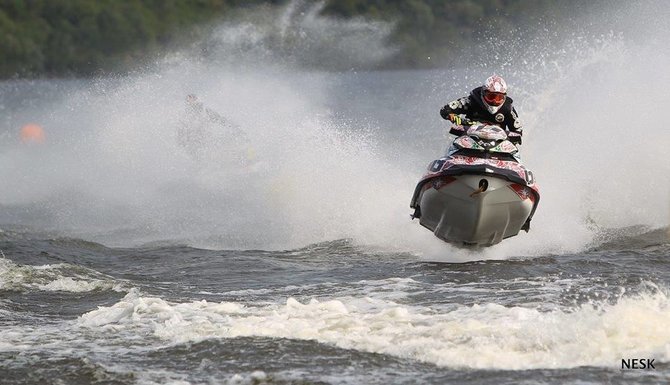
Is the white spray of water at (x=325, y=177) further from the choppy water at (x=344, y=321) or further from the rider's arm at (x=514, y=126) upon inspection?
the choppy water at (x=344, y=321)

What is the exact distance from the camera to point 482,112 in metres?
12.9

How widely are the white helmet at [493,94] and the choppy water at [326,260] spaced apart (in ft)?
4.88

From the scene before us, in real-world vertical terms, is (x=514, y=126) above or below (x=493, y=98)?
below

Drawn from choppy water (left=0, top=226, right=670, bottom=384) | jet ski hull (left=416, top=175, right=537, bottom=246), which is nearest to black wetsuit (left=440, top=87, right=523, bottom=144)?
jet ski hull (left=416, top=175, right=537, bottom=246)

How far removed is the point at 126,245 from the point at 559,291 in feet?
24.9

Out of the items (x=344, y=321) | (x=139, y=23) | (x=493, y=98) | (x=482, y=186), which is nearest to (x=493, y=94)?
(x=493, y=98)

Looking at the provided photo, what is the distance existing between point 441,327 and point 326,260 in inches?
185

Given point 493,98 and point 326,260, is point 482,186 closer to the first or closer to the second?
point 493,98

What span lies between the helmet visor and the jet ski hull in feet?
4.08

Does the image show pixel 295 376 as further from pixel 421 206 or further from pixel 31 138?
pixel 31 138

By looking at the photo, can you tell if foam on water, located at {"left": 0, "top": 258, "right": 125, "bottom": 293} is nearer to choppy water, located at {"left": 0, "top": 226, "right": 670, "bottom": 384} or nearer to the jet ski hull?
choppy water, located at {"left": 0, "top": 226, "right": 670, "bottom": 384}

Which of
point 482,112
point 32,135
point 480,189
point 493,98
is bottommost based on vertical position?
point 480,189

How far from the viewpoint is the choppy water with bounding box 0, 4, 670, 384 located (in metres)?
7.74

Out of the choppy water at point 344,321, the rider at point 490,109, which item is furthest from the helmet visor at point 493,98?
the choppy water at point 344,321
